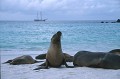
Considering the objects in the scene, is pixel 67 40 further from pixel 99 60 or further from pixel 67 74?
pixel 67 74

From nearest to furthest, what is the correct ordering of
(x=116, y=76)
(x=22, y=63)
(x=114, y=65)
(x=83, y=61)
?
(x=116, y=76) → (x=114, y=65) → (x=83, y=61) → (x=22, y=63)

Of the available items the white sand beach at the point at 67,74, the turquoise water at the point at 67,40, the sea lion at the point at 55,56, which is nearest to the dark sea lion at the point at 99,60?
the white sand beach at the point at 67,74

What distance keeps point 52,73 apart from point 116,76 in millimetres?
1795

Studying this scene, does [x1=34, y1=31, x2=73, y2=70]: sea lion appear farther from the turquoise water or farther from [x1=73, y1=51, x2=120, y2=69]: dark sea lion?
the turquoise water

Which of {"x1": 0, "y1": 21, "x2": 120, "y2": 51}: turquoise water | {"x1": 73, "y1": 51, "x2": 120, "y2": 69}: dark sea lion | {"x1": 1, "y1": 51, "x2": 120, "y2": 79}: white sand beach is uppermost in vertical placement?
{"x1": 73, "y1": 51, "x2": 120, "y2": 69}: dark sea lion

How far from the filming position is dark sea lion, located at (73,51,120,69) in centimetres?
861

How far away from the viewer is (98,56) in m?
8.82

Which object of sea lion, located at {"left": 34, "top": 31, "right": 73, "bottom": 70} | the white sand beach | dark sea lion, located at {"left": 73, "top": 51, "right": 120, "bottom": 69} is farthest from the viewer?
sea lion, located at {"left": 34, "top": 31, "right": 73, "bottom": 70}

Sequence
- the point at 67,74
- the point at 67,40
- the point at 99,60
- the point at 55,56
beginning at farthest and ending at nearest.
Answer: the point at 67,40
the point at 55,56
the point at 99,60
the point at 67,74

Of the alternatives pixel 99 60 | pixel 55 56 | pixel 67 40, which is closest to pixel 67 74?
pixel 99 60

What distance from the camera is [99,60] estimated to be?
345 inches

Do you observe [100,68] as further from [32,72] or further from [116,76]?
[32,72]

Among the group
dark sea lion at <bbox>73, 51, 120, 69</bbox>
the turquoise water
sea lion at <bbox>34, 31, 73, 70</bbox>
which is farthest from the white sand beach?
the turquoise water

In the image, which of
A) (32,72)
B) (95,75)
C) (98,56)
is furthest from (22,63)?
(95,75)
